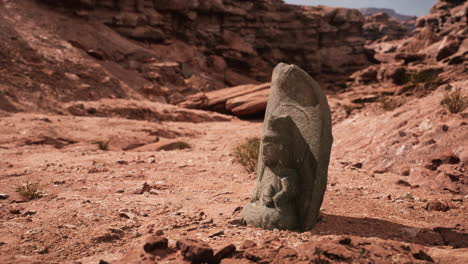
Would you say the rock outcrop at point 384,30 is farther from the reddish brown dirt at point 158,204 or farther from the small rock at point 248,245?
the small rock at point 248,245

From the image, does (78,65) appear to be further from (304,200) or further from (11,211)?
(304,200)

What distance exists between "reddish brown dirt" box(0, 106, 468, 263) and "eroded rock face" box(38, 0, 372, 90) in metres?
12.9

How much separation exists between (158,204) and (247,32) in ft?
69.0

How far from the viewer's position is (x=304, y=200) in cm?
328

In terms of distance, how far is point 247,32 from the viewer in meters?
23.9

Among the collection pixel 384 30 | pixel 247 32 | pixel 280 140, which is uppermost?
pixel 384 30

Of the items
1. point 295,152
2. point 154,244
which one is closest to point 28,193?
point 154,244

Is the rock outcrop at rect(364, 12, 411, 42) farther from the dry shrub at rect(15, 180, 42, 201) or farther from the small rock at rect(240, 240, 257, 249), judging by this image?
the small rock at rect(240, 240, 257, 249)

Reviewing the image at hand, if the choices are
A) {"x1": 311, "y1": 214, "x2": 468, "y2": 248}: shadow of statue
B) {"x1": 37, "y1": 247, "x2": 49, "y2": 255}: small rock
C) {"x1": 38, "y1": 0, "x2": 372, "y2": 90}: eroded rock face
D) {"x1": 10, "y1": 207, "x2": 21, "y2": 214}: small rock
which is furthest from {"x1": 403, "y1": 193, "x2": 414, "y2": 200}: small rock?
{"x1": 38, "y1": 0, "x2": 372, "y2": 90}: eroded rock face

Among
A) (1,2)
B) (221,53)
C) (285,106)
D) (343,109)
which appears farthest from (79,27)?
(285,106)

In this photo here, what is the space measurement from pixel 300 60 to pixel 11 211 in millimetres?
23366

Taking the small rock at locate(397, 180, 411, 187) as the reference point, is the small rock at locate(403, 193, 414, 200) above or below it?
above

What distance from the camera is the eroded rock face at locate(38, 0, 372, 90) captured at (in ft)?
64.8

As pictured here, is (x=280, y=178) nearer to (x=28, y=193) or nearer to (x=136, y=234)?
(x=136, y=234)
